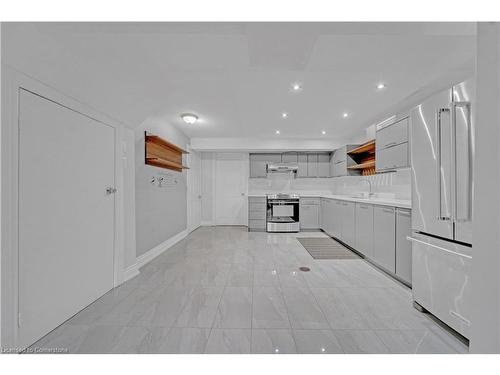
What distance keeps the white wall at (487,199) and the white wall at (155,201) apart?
10.0 feet

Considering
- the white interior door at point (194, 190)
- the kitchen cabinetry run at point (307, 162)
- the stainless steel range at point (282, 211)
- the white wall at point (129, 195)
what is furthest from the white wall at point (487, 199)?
the kitchen cabinetry run at point (307, 162)

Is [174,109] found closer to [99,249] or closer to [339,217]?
[99,249]

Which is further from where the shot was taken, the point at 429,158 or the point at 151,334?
the point at 429,158

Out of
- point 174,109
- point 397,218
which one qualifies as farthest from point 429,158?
point 174,109

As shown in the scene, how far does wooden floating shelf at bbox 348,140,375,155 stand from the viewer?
4.19 m

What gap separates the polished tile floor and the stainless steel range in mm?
2360

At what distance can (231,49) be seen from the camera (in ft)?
5.93

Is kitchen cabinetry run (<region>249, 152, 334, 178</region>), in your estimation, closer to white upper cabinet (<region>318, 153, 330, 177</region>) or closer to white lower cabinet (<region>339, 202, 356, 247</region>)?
white upper cabinet (<region>318, 153, 330, 177</region>)

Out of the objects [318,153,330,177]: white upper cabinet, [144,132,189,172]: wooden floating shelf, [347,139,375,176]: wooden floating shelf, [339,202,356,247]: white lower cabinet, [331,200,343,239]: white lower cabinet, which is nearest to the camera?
[144,132,189,172]: wooden floating shelf

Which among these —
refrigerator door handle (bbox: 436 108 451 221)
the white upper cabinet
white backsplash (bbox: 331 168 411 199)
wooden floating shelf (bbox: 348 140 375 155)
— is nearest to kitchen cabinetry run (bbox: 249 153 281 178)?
the white upper cabinet

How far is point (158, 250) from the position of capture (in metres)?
3.52

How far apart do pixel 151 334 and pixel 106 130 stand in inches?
74.0

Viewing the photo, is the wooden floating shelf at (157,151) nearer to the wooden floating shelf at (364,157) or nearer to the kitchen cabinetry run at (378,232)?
the kitchen cabinetry run at (378,232)
